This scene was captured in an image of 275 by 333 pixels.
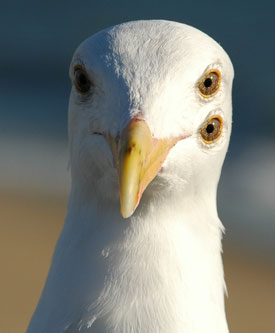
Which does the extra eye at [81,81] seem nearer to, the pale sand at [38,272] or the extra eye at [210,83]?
the extra eye at [210,83]

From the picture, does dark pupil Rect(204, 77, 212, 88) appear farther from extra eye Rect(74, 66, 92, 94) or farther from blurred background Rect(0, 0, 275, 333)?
blurred background Rect(0, 0, 275, 333)

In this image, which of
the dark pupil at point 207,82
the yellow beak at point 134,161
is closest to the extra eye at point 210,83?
the dark pupil at point 207,82

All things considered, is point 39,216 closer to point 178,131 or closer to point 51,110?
point 51,110

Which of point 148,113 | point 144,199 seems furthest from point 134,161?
point 144,199

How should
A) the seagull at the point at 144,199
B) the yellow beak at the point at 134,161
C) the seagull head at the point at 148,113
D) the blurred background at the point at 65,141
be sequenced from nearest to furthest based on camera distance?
the yellow beak at the point at 134,161
the seagull head at the point at 148,113
the seagull at the point at 144,199
the blurred background at the point at 65,141

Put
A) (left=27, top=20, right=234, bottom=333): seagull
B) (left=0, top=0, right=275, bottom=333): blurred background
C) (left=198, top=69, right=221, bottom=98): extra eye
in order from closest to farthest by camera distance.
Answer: (left=27, top=20, right=234, bottom=333): seagull → (left=198, top=69, right=221, bottom=98): extra eye → (left=0, top=0, right=275, bottom=333): blurred background

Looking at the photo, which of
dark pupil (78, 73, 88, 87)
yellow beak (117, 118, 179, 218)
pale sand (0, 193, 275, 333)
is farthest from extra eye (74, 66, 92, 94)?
pale sand (0, 193, 275, 333)

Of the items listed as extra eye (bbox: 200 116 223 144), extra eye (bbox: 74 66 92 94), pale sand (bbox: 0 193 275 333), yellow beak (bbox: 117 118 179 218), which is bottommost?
pale sand (bbox: 0 193 275 333)
